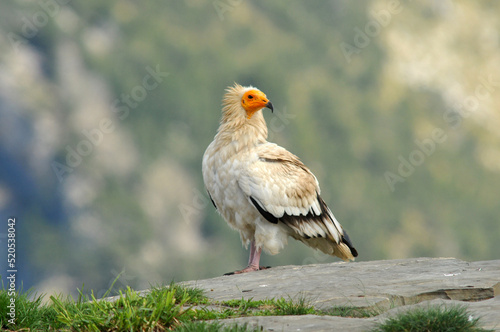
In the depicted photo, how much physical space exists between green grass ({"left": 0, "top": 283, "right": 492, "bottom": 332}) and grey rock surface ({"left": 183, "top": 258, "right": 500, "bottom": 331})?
223 mm

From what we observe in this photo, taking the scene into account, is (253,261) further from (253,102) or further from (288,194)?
(253,102)

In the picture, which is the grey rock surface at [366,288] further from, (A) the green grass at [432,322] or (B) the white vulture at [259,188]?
(B) the white vulture at [259,188]

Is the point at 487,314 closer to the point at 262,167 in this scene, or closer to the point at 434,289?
the point at 434,289

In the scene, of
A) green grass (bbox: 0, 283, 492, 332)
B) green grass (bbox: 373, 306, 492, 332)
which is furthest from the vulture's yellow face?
green grass (bbox: 373, 306, 492, 332)

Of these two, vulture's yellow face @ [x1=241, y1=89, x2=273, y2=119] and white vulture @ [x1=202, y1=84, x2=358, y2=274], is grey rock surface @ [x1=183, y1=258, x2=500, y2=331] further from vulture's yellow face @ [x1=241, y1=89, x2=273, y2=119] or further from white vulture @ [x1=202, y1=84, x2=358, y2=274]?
vulture's yellow face @ [x1=241, y1=89, x2=273, y2=119]

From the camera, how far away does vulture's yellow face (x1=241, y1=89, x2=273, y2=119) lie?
966cm

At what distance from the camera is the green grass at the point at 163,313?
4.51m

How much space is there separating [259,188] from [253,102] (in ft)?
4.78

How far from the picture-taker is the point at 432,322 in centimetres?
451

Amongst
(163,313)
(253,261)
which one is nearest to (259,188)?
(253,261)

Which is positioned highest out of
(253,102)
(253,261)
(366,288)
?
(253,102)

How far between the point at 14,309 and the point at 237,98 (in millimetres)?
5200

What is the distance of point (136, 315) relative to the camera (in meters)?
4.92

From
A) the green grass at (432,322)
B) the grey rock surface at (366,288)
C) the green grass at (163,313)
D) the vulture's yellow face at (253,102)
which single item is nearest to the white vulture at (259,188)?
the vulture's yellow face at (253,102)
